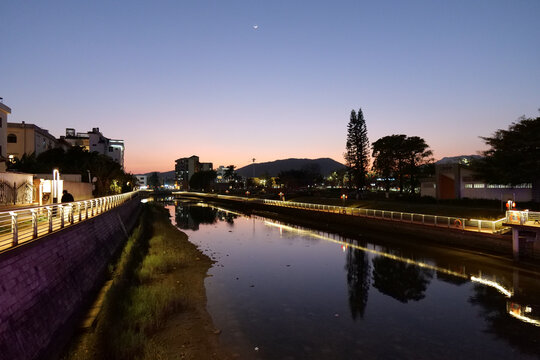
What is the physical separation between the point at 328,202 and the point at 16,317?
76.5m

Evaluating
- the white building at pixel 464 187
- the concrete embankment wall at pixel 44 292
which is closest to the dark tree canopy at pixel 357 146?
the white building at pixel 464 187

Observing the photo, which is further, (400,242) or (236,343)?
(400,242)

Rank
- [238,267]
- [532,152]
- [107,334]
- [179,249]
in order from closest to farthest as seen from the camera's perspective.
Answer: [107,334] < [238,267] < [179,249] < [532,152]

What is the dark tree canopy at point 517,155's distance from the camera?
36.7 meters

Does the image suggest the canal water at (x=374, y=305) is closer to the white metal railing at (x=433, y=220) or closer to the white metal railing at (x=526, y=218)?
the white metal railing at (x=433, y=220)

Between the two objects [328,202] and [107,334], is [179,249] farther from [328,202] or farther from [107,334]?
[328,202]

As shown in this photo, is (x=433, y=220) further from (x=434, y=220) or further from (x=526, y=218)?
(x=526, y=218)

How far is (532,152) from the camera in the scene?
37.3m

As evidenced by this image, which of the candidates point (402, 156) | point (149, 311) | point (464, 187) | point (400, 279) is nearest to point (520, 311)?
point (400, 279)

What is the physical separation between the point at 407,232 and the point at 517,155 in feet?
53.2

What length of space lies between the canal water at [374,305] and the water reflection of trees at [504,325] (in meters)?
0.04

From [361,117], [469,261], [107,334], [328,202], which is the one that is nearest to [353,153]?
[361,117]

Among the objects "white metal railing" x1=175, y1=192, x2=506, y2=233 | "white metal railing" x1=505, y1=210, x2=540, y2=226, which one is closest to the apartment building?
"white metal railing" x1=175, y1=192, x2=506, y2=233

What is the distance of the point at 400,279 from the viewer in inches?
930
